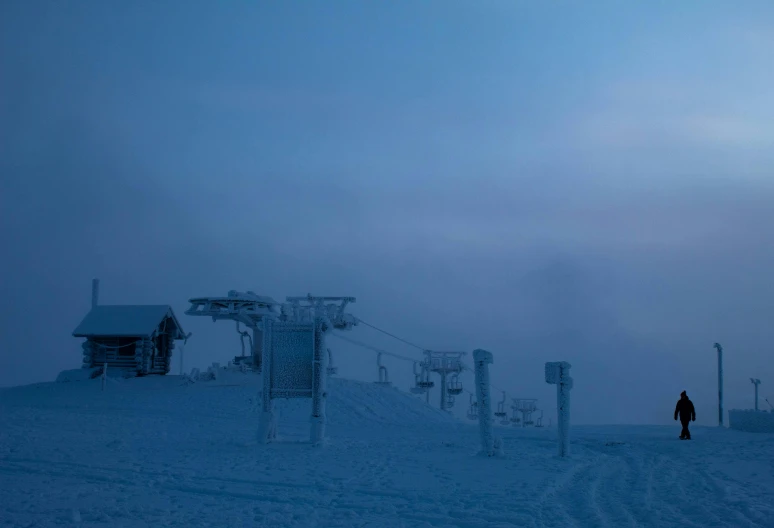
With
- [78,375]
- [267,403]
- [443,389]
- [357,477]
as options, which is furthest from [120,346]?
[357,477]

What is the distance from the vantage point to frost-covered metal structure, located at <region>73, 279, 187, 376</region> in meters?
36.1

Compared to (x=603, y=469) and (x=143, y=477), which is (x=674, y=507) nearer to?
(x=603, y=469)

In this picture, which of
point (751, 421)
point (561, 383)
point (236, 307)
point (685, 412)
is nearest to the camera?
point (561, 383)

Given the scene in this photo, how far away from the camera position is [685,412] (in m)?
22.6

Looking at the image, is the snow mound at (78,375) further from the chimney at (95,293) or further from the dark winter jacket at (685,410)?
the dark winter jacket at (685,410)

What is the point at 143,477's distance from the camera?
12.3m

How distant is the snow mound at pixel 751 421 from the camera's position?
2595 centimetres

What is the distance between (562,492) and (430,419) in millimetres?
19803

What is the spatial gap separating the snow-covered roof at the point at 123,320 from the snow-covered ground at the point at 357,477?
A: 10713 millimetres

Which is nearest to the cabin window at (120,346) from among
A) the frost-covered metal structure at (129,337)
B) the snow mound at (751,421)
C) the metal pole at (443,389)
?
the frost-covered metal structure at (129,337)

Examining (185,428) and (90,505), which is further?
(185,428)

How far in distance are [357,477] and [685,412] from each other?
14111mm

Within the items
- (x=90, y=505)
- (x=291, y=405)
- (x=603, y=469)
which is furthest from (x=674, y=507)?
(x=291, y=405)

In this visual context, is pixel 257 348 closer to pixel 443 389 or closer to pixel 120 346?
pixel 120 346
